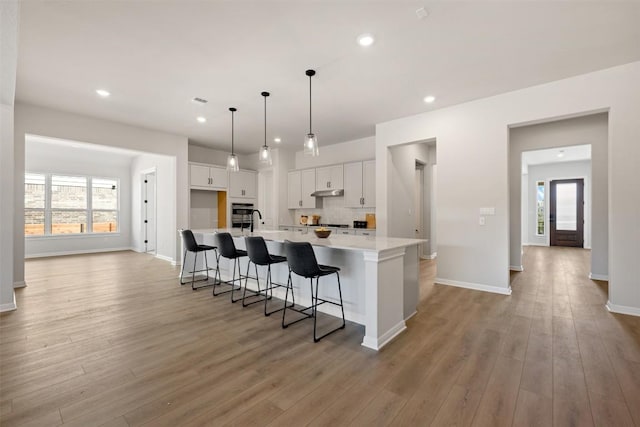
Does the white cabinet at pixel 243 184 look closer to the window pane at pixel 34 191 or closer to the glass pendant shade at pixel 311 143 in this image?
the glass pendant shade at pixel 311 143

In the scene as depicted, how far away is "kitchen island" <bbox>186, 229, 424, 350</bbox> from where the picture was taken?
2.50 metres

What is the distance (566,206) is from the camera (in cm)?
897

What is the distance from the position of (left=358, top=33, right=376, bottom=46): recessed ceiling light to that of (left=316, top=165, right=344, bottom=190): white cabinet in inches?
143

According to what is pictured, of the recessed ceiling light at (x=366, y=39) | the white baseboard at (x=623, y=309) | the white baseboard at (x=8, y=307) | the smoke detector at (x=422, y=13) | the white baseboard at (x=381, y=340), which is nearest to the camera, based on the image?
the smoke detector at (x=422, y=13)

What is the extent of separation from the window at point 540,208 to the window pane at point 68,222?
44.9 feet

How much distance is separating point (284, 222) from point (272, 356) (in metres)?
5.16

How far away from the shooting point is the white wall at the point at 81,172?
7.18m

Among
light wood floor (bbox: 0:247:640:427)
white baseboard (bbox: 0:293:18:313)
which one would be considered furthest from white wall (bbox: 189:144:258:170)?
white baseboard (bbox: 0:293:18:313)

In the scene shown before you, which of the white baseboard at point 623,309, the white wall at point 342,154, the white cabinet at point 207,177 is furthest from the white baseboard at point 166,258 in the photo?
→ the white baseboard at point 623,309

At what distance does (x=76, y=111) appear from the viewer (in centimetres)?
470

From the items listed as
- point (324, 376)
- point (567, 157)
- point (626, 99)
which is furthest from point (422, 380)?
point (567, 157)

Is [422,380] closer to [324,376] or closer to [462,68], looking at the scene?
[324,376]

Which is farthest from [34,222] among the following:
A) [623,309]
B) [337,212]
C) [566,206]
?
[566,206]

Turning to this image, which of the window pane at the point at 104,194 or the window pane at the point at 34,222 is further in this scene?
the window pane at the point at 104,194
